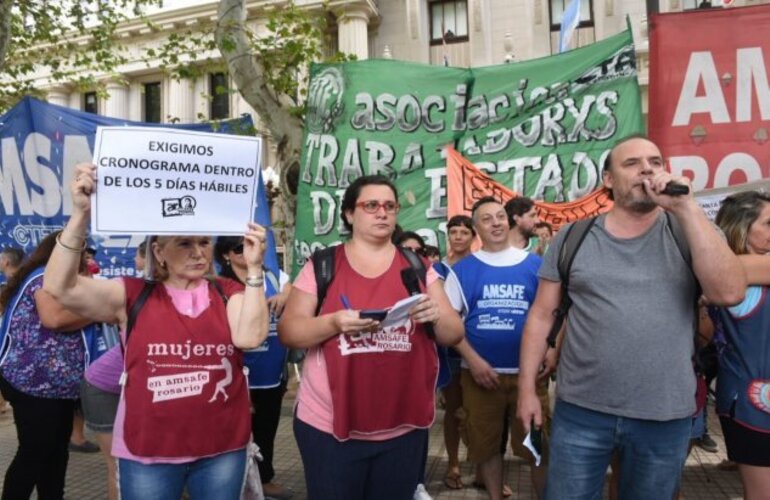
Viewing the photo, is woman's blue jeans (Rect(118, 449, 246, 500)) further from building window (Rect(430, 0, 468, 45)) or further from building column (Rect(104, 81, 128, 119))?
building column (Rect(104, 81, 128, 119))

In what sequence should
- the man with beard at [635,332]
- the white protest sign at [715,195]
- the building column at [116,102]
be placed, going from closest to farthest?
the man with beard at [635,332]
the white protest sign at [715,195]
the building column at [116,102]

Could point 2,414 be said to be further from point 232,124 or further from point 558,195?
point 558,195

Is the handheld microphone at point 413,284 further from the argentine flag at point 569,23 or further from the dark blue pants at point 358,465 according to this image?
the argentine flag at point 569,23

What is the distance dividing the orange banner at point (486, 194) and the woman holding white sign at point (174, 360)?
3.41 m

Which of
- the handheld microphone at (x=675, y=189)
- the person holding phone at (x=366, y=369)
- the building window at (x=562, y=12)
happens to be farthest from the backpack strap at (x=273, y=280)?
the building window at (x=562, y=12)

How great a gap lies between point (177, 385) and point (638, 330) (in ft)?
5.42

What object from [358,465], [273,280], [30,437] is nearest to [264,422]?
[273,280]

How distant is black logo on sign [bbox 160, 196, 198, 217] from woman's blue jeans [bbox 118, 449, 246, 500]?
0.91 metres

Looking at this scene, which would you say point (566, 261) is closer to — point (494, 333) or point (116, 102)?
point (494, 333)

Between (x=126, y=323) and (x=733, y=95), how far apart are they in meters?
4.37

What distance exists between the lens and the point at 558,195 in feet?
17.7

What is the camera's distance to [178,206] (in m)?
2.14

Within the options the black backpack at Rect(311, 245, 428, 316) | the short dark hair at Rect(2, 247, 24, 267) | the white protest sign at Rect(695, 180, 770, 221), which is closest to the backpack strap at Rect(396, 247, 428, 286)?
the black backpack at Rect(311, 245, 428, 316)

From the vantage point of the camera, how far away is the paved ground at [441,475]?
12.9ft
